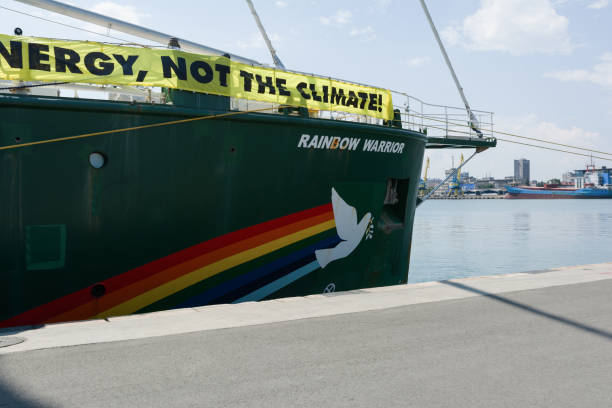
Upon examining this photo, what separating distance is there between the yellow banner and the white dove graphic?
1850mm

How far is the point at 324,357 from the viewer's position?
4527 millimetres

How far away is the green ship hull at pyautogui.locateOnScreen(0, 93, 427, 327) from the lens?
6.84 meters

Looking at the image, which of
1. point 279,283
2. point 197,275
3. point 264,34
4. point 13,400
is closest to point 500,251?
point 264,34

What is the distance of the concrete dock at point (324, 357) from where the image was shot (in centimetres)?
364

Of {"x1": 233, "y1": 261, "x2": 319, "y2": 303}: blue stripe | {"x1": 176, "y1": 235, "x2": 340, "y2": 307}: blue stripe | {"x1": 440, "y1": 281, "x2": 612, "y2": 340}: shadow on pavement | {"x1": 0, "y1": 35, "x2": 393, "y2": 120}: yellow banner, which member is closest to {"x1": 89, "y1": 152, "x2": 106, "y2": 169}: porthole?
{"x1": 0, "y1": 35, "x2": 393, "y2": 120}: yellow banner

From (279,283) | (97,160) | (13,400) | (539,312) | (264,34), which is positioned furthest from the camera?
(264,34)

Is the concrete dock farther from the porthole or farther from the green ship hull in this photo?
the porthole

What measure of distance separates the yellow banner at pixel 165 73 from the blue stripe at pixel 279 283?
296 cm

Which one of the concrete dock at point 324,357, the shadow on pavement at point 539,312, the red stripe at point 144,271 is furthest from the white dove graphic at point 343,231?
the concrete dock at point 324,357

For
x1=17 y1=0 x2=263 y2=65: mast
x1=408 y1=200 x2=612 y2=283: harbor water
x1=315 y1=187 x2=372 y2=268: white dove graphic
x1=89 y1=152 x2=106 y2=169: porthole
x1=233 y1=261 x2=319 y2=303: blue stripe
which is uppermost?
x1=17 y1=0 x2=263 y2=65: mast

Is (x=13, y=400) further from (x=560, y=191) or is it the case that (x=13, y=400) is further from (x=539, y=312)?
(x=560, y=191)

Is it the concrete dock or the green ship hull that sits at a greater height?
the green ship hull

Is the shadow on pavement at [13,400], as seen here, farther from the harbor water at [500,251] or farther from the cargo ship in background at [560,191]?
the cargo ship in background at [560,191]

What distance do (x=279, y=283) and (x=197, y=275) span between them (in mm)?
1561
